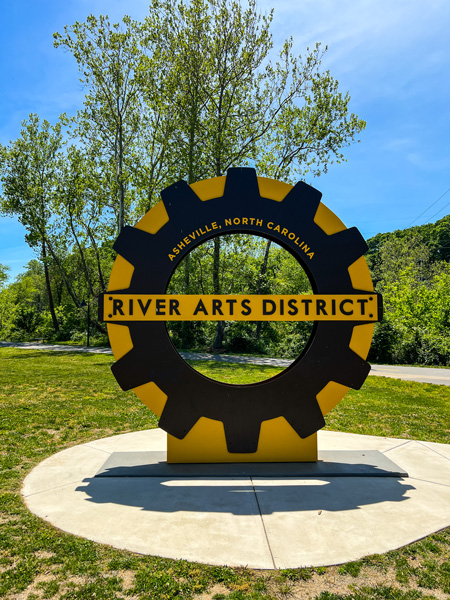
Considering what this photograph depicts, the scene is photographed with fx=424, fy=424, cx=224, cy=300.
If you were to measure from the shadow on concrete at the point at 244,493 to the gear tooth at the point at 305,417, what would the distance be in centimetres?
54

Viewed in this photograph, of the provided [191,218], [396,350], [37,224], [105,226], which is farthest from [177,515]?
[37,224]

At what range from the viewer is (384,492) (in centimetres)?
418

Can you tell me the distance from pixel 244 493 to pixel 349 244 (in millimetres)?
2987

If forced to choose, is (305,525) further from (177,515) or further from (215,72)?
(215,72)

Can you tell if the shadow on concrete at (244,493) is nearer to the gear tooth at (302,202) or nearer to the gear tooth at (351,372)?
the gear tooth at (351,372)

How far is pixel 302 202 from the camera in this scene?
502 centimetres

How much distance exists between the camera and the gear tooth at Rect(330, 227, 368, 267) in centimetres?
501

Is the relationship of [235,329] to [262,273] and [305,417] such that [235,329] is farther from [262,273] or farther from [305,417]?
[305,417]

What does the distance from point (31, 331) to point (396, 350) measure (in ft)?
84.9

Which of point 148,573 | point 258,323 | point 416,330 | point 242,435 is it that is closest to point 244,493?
point 242,435

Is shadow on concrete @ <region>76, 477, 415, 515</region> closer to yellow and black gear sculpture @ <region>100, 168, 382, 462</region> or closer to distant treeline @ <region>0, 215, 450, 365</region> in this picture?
yellow and black gear sculpture @ <region>100, 168, 382, 462</region>

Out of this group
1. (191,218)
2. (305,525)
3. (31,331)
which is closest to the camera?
(305,525)

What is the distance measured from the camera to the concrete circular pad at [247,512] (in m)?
3.13

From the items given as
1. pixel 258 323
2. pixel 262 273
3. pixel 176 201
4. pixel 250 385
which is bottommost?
pixel 250 385
